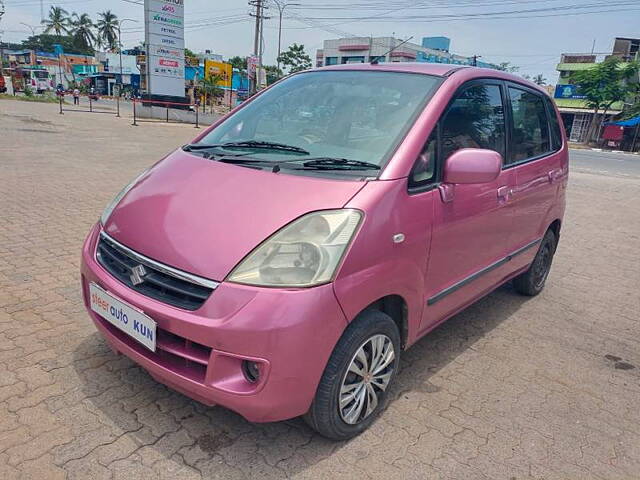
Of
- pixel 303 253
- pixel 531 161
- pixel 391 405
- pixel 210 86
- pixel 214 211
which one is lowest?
pixel 391 405

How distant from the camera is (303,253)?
2035 mm

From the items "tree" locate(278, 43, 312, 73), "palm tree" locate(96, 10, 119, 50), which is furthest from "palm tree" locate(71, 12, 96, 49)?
"tree" locate(278, 43, 312, 73)

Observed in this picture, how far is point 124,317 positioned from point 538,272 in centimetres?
374

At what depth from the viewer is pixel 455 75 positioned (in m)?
2.94

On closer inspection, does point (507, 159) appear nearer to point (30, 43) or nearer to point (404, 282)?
point (404, 282)

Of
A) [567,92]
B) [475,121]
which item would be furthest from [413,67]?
[567,92]

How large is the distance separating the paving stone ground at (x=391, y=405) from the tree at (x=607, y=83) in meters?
42.2

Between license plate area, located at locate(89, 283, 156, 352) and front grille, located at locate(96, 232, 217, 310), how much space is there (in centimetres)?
10

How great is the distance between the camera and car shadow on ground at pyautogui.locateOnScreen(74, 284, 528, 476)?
87.4 inches

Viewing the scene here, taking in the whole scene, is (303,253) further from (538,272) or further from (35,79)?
(35,79)

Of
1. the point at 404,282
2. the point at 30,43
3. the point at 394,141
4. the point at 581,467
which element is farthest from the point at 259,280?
the point at 30,43

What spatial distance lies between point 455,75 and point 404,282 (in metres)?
1.39

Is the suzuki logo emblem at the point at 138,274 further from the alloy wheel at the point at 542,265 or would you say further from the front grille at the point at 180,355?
the alloy wheel at the point at 542,265

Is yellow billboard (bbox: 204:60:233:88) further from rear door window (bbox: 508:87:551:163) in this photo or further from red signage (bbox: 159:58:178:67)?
rear door window (bbox: 508:87:551:163)
